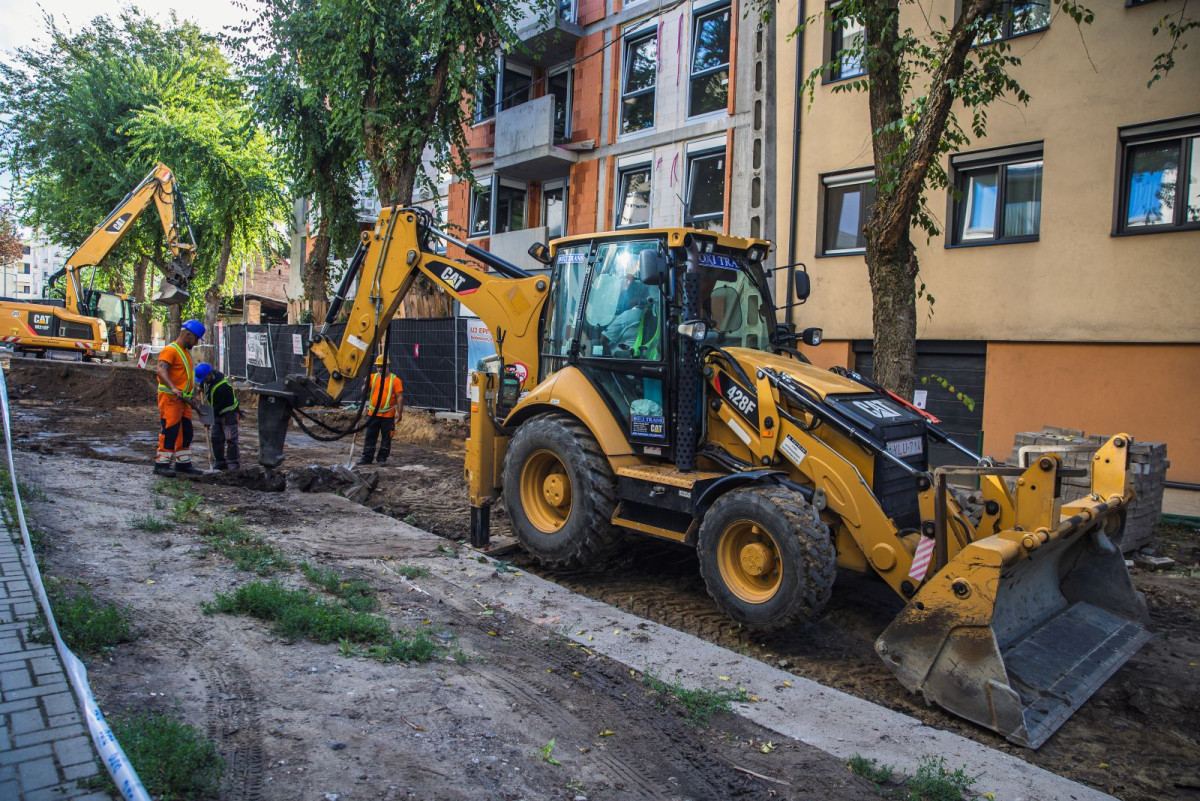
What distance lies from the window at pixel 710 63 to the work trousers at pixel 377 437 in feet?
30.1

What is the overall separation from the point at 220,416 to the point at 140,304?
24.8 meters

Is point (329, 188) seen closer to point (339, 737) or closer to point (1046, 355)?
point (1046, 355)

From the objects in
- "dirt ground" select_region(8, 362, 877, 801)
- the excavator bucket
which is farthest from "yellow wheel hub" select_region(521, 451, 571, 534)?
the excavator bucket

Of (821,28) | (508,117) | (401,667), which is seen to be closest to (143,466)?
(401,667)

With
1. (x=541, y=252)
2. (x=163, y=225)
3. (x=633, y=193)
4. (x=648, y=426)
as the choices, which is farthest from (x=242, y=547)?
(x=163, y=225)

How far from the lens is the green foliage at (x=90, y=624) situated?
13.4 ft

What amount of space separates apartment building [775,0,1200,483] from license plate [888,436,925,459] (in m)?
4.44

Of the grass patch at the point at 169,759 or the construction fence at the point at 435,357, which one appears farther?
the construction fence at the point at 435,357

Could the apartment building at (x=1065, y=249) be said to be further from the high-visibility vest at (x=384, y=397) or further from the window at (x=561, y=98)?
the window at (x=561, y=98)

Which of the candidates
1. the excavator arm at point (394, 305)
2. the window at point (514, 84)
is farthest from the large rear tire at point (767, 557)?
the window at point (514, 84)

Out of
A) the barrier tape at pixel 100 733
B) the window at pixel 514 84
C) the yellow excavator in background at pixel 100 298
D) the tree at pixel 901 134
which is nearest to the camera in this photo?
the barrier tape at pixel 100 733

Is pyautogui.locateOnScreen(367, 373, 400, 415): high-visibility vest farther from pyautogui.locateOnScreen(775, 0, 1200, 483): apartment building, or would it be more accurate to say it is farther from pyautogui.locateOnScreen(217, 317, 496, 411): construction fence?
pyautogui.locateOnScreen(775, 0, 1200, 483): apartment building

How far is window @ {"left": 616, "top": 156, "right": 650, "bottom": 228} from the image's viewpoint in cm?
1753

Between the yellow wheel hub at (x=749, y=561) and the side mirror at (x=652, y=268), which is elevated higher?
the side mirror at (x=652, y=268)
